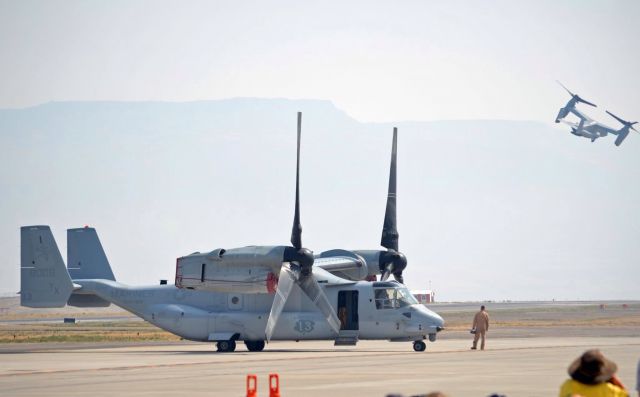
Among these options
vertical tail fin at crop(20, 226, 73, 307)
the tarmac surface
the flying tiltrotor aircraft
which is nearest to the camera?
the tarmac surface

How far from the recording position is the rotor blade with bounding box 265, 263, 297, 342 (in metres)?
46.0

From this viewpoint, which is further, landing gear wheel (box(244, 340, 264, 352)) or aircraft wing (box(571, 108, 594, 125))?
aircraft wing (box(571, 108, 594, 125))

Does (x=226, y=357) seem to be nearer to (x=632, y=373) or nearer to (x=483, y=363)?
(x=483, y=363)

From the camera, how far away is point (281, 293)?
46.2 meters

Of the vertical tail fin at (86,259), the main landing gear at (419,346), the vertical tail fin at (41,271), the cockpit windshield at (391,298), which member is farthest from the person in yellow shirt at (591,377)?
the vertical tail fin at (86,259)

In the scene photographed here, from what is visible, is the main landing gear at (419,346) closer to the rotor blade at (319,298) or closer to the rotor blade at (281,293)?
the rotor blade at (319,298)

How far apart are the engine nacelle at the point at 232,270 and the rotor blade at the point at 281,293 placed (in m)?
0.26

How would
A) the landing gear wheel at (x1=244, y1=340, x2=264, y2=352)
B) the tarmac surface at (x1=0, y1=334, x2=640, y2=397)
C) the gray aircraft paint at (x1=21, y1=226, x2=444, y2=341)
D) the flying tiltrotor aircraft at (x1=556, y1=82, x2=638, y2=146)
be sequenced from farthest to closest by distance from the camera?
the flying tiltrotor aircraft at (x1=556, y1=82, x2=638, y2=146) → the landing gear wheel at (x1=244, y1=340, x2=264, y2=352) → the gray aircraft paint at (x1=21, y1=226, x2=444, y2=341) → the tarmac surface at (x1=0, y1=334, x2=640, y2=397)

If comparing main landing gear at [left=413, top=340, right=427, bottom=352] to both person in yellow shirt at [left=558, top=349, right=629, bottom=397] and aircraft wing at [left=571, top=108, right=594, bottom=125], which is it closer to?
person in yellow shirt at [left=558, top=349, right=629, bottom=397]

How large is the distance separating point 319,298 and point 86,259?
40.4 feet

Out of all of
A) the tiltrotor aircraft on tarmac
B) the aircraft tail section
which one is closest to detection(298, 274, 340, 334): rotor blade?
the tiltrotor aircraft on tarmac

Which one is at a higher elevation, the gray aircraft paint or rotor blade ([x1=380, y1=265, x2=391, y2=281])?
rotor blade ([x1=380, y1=265, x2=391, y2=281])

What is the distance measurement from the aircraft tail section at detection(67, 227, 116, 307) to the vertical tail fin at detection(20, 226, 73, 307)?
1.60 metres

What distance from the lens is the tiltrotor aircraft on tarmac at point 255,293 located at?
45.8m
